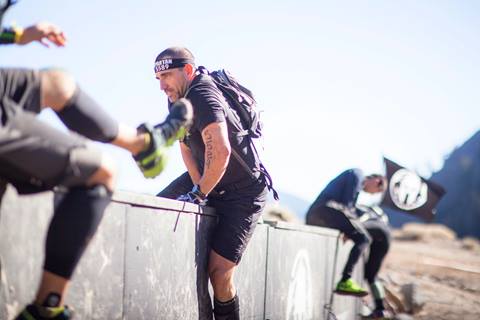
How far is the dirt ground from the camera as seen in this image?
12.3 meters

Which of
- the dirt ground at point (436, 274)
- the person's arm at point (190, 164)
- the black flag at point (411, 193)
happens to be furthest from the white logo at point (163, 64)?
the black flag at point (411, 193)

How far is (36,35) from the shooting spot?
7.98 feet

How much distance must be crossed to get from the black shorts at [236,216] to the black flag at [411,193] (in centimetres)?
1012

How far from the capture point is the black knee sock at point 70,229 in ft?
7.13

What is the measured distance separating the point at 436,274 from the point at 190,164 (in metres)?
19.0

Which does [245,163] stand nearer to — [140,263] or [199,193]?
[199,193]

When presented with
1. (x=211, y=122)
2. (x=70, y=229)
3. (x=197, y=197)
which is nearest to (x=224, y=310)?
(x=197, y=197)

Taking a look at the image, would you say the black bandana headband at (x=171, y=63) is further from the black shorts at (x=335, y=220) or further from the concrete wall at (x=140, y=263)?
the black shorts at (x=335, y=220)

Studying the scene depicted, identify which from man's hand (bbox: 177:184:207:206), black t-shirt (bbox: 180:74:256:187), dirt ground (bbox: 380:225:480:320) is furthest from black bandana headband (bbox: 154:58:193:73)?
dirt ground (bbox: 380:225:480:320)

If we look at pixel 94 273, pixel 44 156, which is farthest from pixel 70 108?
pixel 94 273

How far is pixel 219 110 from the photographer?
4148 mm

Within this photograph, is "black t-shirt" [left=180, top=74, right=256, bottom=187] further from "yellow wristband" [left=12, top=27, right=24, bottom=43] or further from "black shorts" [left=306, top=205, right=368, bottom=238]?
"black shorts" [left=306, top=205, right=368, bottom=238]

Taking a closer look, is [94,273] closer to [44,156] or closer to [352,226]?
[44,156]

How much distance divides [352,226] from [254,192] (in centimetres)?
412
